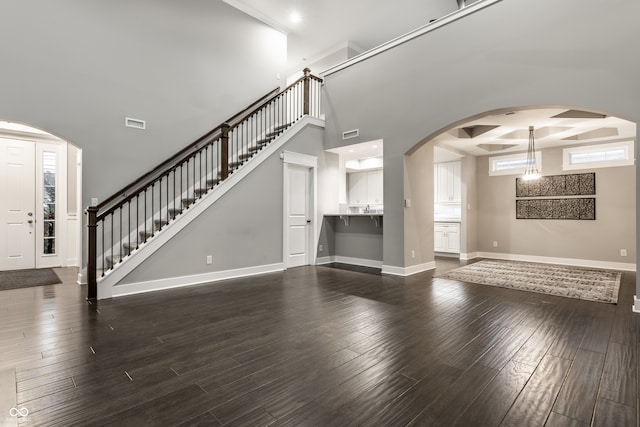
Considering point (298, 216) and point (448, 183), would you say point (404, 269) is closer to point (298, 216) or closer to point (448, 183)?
point (298, 216)

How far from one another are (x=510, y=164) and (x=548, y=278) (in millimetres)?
3719

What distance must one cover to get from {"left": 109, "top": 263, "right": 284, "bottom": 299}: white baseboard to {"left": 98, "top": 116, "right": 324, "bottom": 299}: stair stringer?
14 centimetres

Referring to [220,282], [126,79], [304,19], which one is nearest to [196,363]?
[220,282]

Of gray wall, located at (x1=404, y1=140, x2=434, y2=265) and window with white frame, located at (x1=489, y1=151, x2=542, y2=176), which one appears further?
window with white frame, located at (x1=489, y1=151, x2=542, y2=176)

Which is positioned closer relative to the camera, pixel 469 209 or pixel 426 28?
pixel 426 28

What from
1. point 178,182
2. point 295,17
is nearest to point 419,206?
point 178,182

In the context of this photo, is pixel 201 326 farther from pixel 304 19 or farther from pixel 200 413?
pixel 304 19

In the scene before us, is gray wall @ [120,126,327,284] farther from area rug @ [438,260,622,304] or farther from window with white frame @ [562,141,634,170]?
window with white frame @ [562,141,634,170]

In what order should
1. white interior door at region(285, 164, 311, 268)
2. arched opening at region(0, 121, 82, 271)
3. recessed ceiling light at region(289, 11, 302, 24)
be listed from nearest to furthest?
1. arched opening at region(0, 121, 82, 271)
2. white interior door at region(285, 164, 311, 268)
3. recessed ceiling light at region(289, 11, 302, 24)

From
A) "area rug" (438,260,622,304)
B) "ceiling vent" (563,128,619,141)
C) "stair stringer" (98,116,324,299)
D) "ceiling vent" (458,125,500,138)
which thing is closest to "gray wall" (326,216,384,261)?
"area rug" (438,260,622,304)

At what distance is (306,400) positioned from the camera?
182cm

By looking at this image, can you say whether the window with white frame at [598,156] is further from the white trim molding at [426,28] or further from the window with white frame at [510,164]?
the white trim molding at [426,28]

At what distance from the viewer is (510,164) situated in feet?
26.5

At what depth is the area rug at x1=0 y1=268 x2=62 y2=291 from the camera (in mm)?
4887
